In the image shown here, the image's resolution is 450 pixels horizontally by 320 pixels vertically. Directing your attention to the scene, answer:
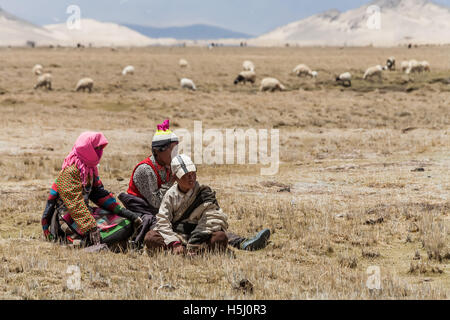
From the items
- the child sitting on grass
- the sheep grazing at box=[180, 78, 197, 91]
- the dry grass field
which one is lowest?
the dry grass field

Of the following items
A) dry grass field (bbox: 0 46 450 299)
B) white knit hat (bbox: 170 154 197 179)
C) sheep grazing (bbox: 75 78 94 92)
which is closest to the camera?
dry grass field (bbox: 0 46 450 299)

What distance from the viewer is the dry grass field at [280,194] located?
481cm

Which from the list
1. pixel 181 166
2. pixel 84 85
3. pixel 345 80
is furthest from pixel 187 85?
pixel 181 166

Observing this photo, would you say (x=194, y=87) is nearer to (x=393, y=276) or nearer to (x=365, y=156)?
(x=365, y=156)

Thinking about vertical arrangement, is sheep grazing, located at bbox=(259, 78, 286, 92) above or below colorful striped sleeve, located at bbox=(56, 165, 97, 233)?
above

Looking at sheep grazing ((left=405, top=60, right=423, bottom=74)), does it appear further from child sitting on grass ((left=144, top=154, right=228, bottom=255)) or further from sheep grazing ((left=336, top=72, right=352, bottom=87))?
child sitting on grass ((left=144, top=154, right=228, bottom=255))

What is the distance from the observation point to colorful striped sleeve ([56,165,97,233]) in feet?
18.7

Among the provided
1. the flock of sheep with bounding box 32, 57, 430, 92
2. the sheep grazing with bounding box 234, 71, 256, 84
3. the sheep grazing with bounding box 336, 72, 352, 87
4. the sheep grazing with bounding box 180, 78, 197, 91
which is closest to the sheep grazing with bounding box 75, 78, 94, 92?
the flock of sheep with bounding box 32, 57, 430, 92

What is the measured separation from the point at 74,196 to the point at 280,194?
4.44m

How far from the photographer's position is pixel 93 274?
4.95 meters

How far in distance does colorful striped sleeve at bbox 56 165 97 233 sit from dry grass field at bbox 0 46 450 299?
331mm

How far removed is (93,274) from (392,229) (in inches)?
150

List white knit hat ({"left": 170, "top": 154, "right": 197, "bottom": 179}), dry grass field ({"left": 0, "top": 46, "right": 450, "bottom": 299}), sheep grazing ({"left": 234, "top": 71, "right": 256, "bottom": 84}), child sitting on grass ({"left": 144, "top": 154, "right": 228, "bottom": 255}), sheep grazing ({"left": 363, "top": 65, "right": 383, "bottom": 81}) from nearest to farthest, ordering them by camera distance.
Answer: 1. dry grass field ({"left": 0, "top": 46, "right": 450, "bottom": 299})
2. white knit hat ({"left": 170, "top": 154, "right": 197, "bottom": 179})
3. child sitting on grass ({"left": 144, "top": 154, "right": 228, "bottom": 255})
4. sheep grazing ({"left": 234, "top": 71, "right": 256, "bottom": 84})
5. sheep grazing ({"left": 363, "top": 65, "right": 383, "bottom": 81})

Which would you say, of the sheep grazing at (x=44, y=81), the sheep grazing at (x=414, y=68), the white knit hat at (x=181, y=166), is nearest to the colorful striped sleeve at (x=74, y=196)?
the white knit hat at (x=181, y=166)
